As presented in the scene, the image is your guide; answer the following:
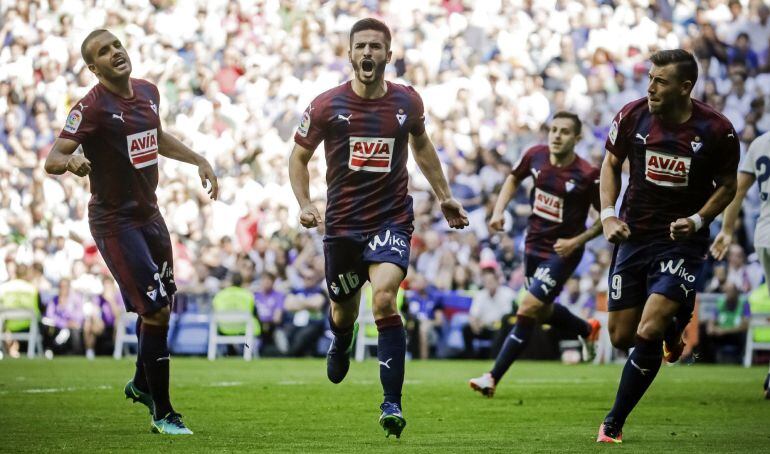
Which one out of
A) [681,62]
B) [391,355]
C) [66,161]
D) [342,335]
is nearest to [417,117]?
[391,355]

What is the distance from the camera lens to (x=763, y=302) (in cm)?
2014

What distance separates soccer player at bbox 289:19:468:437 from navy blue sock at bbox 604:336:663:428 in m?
1.47

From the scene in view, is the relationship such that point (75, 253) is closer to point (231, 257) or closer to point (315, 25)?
point (231, 257)

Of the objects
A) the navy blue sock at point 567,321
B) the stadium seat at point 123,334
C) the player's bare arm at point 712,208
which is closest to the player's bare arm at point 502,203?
the navy blue sock at point 567,321

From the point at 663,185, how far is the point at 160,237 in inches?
139

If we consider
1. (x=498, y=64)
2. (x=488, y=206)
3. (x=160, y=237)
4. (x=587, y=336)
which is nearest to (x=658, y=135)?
(x=160, y=237)

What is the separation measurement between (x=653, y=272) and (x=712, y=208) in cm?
58

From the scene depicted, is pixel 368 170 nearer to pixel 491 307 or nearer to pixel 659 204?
pixel 659 204

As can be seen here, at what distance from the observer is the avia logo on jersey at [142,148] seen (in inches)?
371

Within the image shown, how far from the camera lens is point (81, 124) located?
30.2ft

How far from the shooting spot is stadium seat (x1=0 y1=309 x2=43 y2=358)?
22828mm

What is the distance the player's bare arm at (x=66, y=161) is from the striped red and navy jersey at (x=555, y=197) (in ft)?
19.6

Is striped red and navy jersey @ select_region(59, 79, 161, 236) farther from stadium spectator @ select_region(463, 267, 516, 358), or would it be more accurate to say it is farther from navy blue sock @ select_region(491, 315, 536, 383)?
stadium spectator @ select_region(463, 267, 516, 358)

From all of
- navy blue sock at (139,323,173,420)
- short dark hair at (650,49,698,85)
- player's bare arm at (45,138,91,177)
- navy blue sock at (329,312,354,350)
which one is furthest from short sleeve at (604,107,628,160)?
player's bare arm at (45,138,91,177)
